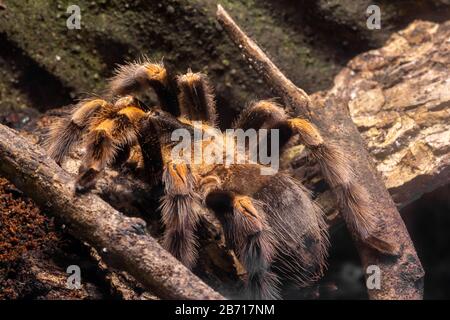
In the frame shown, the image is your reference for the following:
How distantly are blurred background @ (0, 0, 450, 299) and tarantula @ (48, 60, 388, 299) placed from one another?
0.54 m

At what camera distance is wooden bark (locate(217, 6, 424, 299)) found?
295cm

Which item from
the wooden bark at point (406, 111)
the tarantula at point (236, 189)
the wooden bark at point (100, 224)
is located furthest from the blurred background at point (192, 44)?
the wooden bark at point (100, 224)

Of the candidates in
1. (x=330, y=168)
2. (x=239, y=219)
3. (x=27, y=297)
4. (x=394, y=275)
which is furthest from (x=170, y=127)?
(x=394, y=275)

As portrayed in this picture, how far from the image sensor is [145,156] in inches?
122

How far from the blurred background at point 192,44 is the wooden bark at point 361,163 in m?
0.43

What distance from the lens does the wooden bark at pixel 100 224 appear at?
2.38 metres

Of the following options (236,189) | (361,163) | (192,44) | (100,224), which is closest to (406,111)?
(361,163)

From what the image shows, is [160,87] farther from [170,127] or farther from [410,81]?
[410,81]

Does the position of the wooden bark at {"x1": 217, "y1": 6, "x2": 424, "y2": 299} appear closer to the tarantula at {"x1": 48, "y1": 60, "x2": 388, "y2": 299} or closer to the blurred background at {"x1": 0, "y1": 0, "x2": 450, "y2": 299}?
the tarantula at {"x1": 48, "y1": 60, "x2": 388, "y2": 299}

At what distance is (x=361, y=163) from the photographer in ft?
10.9

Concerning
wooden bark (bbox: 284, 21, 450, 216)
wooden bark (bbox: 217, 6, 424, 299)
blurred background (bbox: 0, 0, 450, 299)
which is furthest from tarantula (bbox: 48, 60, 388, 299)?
blurred background (bbox: 0, 0, 450, 299)

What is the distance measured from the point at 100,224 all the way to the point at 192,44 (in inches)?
73.2

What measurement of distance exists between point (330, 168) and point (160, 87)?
1160 millimetres

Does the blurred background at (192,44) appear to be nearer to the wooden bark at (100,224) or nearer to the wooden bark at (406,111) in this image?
the wooden bark at (406,111)
